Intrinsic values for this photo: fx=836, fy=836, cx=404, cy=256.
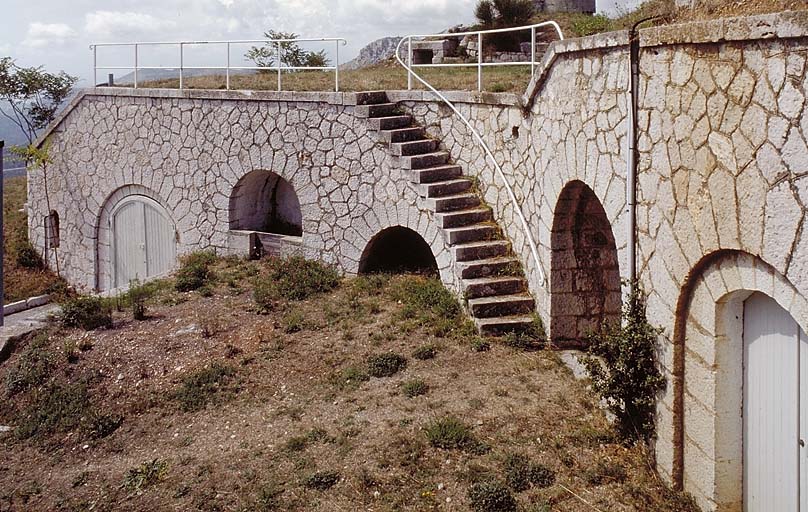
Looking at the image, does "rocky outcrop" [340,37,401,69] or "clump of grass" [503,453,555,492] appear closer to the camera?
"clump of grass" [503,453,555,492]

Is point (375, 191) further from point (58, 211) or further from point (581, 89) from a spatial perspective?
point (58, 211)

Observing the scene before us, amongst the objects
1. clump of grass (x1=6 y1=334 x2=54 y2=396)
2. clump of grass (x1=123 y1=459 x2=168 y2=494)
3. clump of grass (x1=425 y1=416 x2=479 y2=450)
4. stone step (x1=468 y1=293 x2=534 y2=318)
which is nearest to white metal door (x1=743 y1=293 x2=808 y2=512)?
clump of grass (x1=425 y1=416 x2=479 y2=450)

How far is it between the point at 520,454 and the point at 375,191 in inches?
252

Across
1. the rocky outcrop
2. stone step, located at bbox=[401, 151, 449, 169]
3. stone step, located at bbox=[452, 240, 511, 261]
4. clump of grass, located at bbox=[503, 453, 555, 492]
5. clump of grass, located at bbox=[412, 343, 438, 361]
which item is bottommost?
clump of grass, located at bbox=[503, 453, 555, 492]

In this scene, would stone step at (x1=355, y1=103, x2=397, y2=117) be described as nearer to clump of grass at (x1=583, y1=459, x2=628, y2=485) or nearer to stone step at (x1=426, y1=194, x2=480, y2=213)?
stone step at (x1=426, y1=194, x2=480, y2=213)

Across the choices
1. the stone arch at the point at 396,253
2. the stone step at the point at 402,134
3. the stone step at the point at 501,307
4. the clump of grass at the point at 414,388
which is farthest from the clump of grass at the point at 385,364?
the stone step at the point at 402,134

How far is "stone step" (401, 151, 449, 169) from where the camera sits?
11.9m

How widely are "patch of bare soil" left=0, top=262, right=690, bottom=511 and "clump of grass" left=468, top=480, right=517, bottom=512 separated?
76 millimetres

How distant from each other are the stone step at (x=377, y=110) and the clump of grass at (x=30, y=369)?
5591mm

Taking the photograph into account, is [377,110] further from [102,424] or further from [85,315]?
[102,424]

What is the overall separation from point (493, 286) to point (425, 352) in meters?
1.44

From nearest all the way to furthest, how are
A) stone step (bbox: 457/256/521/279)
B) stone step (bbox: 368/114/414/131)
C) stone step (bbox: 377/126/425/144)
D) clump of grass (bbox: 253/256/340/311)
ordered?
stone step (bbox: 457/256/521/279) < clump of grass (bbox: 253/256/340/311) < stone step (bbox: 377/126/425/144) < stone step (bbox: 368/114/414/131)

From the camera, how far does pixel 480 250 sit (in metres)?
10.8

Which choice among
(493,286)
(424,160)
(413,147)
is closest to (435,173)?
(424,160)
